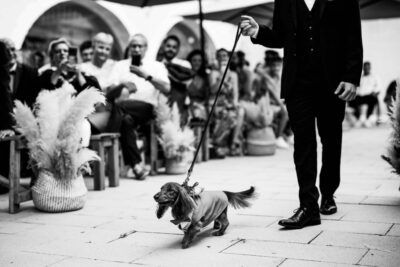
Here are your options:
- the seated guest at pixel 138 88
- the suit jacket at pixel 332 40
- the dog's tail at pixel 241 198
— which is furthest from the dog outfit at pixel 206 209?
the seated guest at pixel 138 88

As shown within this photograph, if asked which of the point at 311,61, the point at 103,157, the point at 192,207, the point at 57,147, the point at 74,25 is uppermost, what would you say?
the point at 74,25

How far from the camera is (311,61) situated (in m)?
3.93

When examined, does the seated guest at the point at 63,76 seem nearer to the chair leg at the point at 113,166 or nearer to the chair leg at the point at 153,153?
the chair leg at the point at 113,166

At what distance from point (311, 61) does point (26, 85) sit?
368 centimetres

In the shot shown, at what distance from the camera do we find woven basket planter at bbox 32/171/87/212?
4.70 m

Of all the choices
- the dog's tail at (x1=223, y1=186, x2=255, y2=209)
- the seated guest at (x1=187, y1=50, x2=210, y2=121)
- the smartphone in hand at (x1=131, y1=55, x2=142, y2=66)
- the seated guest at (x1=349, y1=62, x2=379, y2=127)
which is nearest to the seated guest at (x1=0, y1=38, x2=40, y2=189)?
the smartphone in hand at (x1=131, y1=55, x2=142, y2=66)

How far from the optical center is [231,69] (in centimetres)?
965

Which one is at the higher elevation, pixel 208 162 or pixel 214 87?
pixel 214 87

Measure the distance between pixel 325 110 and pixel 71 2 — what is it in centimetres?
949

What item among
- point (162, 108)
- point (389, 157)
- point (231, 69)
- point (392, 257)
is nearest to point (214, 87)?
point (231, 69)

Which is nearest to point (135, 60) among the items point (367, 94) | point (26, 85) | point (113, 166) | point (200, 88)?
point (26, 85)

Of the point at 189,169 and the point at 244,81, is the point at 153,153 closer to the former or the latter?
the point at 244,81

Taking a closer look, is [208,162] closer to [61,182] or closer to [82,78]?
[82,78]

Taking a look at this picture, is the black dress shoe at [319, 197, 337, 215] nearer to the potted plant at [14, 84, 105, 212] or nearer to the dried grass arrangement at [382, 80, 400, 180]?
the dried grass arrangement at [382, 80, 400, 180]
